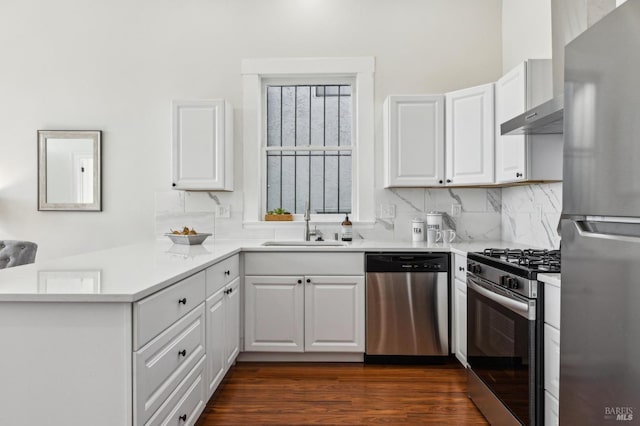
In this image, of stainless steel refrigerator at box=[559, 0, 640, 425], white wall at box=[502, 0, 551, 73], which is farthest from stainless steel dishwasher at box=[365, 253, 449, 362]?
stainless steel refrigerator at box=[559, 0, 640, 425]

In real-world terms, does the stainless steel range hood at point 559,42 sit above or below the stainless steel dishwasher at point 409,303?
above

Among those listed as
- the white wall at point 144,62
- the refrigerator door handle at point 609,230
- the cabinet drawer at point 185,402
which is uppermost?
the white wall at point 144,62

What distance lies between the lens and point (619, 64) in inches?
41.8

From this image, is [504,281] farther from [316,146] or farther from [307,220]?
[316,146]

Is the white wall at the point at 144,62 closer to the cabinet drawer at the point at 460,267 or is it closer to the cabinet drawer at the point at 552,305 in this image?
the cabinet drawer at the point at 460,267

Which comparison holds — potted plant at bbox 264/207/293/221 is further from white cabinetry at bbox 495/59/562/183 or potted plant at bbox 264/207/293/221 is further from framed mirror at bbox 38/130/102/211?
white cabinetry at bbox 495/59/562/183

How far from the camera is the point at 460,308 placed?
2994mm

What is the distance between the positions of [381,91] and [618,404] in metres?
3.14

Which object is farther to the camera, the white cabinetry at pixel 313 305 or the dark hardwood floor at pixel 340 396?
the white cabinetry at pixel 313 305

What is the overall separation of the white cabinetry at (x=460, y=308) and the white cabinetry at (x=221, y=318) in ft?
5.11

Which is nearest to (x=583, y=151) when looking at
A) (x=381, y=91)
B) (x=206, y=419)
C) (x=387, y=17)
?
(x=206, y=419)

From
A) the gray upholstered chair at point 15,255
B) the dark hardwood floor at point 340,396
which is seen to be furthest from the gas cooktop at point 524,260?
the gray upholstered chair at point 15,255

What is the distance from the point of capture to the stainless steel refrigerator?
1.02 m

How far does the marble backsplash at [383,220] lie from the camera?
3.77 m
